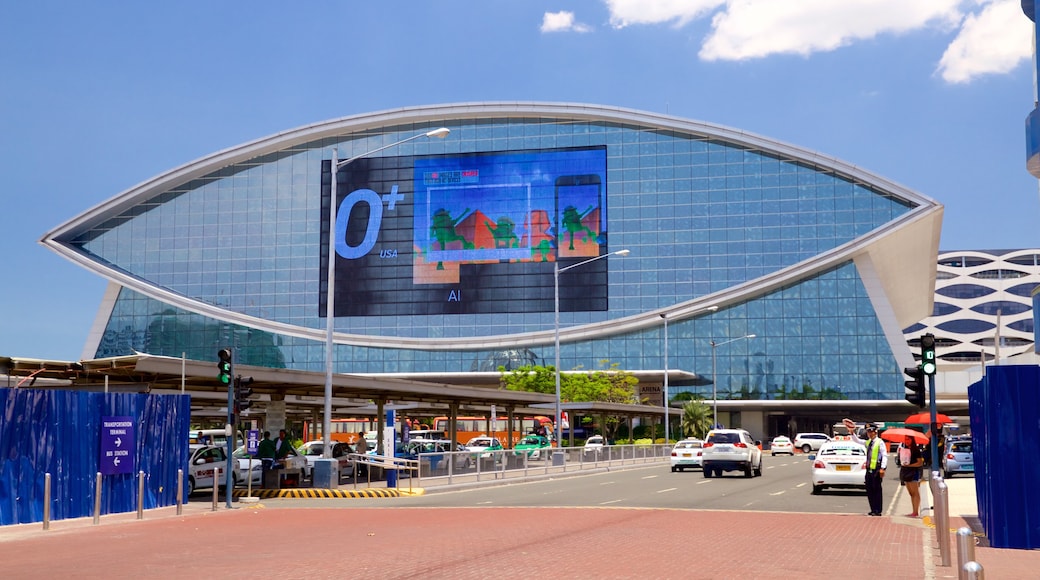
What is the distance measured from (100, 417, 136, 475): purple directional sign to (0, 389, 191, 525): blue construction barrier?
0.41ft

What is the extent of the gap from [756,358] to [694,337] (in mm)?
5815

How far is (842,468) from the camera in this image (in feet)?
104

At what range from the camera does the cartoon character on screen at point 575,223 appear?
101 metres

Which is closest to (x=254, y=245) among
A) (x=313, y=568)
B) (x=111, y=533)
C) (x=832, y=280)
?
(x=832, y=280)

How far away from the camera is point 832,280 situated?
329 feet

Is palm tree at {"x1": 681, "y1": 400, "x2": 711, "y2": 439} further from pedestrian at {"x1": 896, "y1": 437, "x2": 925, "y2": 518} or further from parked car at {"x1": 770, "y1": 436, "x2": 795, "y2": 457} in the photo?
pedestrian at {"x1": 896, "y1": 437, "x2": 925, "y2": 518}

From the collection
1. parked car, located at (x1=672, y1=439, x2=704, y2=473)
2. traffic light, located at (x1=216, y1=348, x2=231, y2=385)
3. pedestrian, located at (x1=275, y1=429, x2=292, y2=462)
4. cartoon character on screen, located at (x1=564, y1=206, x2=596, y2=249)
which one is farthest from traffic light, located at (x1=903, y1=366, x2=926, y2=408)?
cartoon character on screen, located at (x1=564, y1=206, x2=596, y2=249)

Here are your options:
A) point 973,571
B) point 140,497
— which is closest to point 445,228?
point 140,497

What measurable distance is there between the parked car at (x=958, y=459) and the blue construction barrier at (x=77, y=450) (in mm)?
31560

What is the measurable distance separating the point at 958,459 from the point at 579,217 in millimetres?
58078

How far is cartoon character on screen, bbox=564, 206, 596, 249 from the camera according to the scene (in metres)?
101

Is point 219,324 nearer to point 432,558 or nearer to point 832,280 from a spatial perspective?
point 832,280

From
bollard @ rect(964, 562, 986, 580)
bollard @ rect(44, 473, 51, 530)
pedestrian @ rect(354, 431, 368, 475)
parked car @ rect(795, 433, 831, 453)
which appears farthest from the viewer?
parked car @ rect(795, 433, 831, 453)

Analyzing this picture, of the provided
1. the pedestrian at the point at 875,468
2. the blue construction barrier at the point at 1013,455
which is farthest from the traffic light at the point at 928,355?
the blue construction barrier at the point at 1013,455
